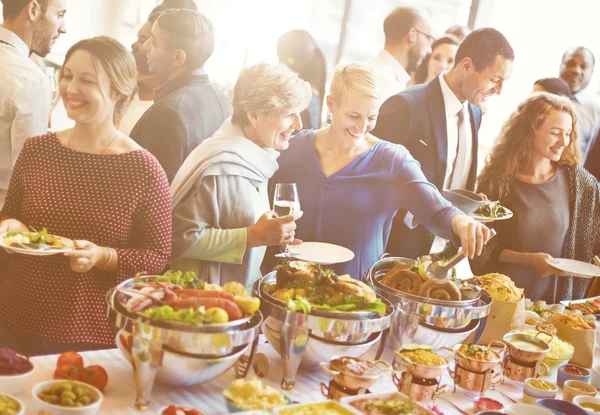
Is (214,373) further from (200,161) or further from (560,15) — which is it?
(560,15)

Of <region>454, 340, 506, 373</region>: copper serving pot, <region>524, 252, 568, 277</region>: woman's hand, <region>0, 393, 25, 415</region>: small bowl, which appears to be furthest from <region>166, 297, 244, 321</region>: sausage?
<region>524, 252, 568, 277</region>: woman's hand

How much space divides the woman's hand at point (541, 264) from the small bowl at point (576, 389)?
1.50m

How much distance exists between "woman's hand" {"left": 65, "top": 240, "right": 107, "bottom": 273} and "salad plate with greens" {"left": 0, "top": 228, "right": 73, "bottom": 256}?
28 mm

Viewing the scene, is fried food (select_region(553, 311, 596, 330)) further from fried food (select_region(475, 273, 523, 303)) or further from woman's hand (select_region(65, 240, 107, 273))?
woman's hand (select_region(65, 240, 107, 273))

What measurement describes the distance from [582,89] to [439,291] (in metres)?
3.07

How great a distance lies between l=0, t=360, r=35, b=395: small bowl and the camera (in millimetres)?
1753

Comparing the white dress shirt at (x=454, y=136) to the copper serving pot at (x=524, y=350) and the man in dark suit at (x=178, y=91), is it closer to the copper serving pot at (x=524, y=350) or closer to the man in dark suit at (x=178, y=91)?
the copper serving pot at (x=524, y=350)

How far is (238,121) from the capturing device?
111 inches

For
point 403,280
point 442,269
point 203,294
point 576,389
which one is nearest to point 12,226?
point 203,294

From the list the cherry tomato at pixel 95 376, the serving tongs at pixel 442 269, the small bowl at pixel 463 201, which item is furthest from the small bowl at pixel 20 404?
the small bowl at pixel 463 201

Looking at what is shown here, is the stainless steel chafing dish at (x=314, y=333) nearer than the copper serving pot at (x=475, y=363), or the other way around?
the stainless steel chafing dish at (x=314, y=333)

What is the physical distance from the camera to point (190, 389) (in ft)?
6.61

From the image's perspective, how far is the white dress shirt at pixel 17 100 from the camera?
231 centimetres

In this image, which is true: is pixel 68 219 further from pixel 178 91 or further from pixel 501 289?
pixel 501 289
